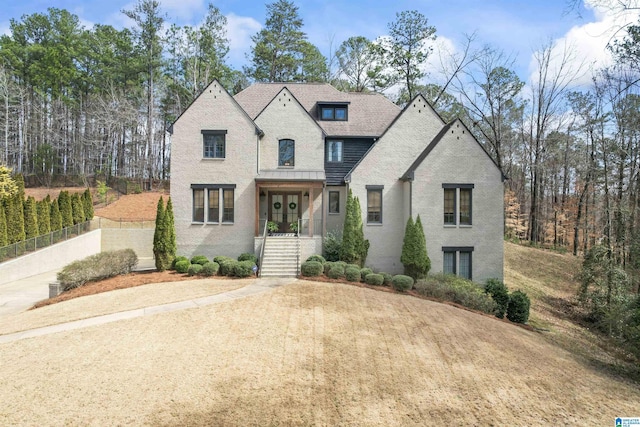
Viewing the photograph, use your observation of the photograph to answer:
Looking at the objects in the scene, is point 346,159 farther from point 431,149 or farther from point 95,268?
point 95,268

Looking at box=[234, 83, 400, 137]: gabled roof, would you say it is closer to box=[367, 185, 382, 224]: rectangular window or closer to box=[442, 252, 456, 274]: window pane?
box=[367, 185, 382, 224]: rectangular window

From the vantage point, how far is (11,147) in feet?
152

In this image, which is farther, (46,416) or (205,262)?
(205,262)

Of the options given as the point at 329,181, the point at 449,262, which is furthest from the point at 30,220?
the point at 449,262

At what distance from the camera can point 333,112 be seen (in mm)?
23062

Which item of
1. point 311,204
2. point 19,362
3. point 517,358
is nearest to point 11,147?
point 311,204

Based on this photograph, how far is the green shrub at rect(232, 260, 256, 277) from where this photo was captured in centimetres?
1689

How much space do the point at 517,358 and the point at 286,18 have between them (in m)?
43.7

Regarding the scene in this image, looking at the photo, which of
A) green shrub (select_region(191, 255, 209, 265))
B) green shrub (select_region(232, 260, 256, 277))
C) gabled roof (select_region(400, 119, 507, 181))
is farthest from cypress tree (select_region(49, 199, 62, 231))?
gabled roof (select_region(400, 119, 507, 181))

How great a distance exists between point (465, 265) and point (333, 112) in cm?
1226

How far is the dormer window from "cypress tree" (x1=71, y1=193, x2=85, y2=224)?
65.4ft

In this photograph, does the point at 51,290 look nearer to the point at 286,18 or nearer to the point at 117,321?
the point at 117,321

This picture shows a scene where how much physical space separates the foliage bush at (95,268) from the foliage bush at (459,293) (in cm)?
1439

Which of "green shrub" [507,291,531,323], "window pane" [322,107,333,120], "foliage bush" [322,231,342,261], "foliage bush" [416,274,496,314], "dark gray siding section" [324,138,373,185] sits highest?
"window pane" [322,107,333,120]
